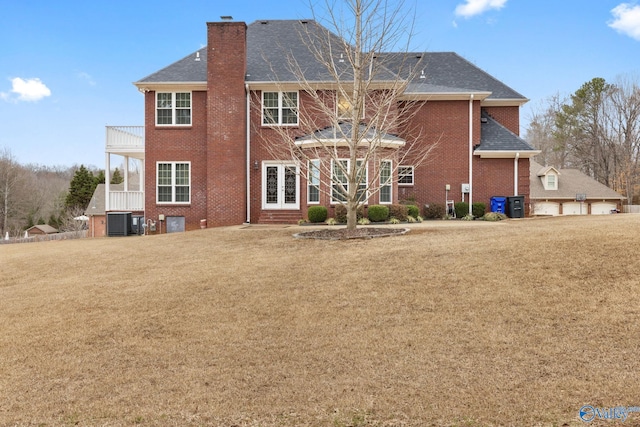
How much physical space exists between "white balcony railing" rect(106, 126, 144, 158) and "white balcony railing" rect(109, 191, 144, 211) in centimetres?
196

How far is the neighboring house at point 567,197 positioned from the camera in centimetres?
3356

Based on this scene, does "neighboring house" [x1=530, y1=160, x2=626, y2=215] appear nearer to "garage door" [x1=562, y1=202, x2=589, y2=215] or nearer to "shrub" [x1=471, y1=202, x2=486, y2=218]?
"garage door" [x1=562, y1=202, x2=589, y2=215]

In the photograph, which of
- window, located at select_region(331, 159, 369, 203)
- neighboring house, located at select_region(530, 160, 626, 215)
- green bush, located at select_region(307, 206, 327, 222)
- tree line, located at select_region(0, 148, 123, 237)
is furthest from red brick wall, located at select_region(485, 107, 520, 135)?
tree line, located at select_region(0, 148, 123, 237)

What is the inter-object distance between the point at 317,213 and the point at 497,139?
410 inches

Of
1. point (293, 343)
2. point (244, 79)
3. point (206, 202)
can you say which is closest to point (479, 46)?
point (244, 79)

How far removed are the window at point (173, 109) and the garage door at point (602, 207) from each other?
102 feet

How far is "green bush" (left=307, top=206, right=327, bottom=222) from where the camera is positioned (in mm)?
17266

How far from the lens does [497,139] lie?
21.4 m

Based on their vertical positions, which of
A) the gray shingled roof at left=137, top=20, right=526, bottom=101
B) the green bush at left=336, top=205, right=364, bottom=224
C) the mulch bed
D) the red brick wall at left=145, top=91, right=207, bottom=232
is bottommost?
the mulch bed

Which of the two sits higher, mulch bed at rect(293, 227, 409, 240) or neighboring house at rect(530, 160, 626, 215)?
neighboring house at rect(530, 160, 626, 215)

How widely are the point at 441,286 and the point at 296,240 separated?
5684mm

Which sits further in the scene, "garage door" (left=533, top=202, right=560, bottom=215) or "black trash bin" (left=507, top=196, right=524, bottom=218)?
"garage door" (left=533, top=202, right=560, bottom=215)

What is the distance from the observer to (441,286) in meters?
7.05

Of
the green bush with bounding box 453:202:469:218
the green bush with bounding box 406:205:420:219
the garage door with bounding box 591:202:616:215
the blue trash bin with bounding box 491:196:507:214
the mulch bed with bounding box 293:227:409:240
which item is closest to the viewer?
the mulch bed with bounding box 293:227:409:240
